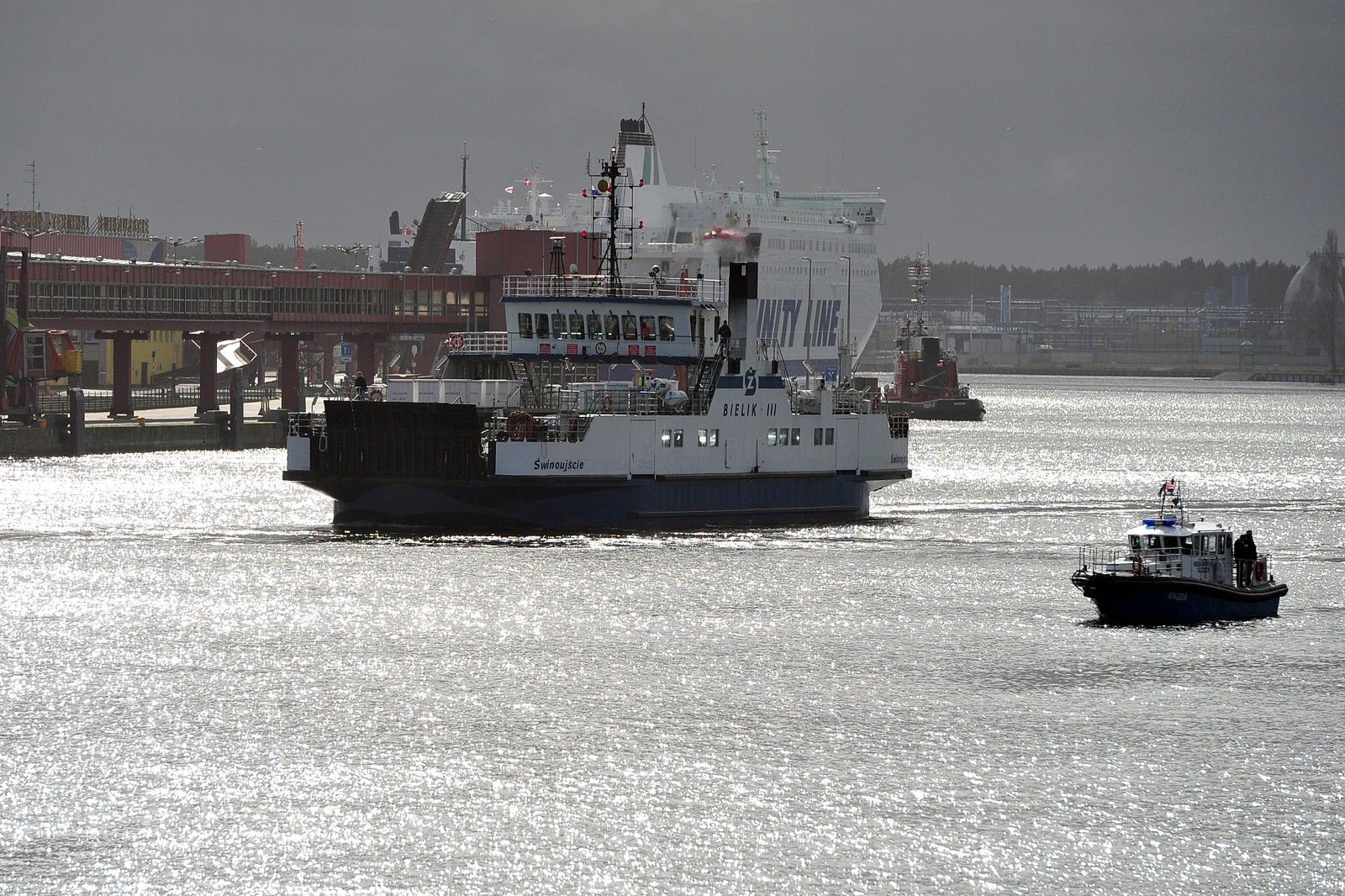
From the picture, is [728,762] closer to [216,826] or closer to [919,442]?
[216,826]

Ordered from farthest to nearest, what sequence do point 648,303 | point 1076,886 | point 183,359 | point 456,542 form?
point 183,359
point 648,303
point 456,542
point 1076,886

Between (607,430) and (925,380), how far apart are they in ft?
373

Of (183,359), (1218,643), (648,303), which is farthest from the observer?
(183,359)

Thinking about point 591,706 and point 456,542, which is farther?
point 456,542

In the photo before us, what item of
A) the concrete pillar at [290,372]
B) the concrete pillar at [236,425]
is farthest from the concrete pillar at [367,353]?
the concrete pillar at [236,425]

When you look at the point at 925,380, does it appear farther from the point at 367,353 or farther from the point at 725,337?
the point at 725,337

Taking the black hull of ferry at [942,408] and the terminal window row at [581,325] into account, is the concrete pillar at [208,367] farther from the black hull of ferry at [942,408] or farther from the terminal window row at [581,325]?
the black hull of ferry at [942,408]

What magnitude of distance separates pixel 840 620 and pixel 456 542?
1632cm

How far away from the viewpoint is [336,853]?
2797cm

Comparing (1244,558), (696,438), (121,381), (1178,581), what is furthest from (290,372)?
(1178,581)

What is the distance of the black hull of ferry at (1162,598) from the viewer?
149 ft

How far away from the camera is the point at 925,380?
168875 millimetres

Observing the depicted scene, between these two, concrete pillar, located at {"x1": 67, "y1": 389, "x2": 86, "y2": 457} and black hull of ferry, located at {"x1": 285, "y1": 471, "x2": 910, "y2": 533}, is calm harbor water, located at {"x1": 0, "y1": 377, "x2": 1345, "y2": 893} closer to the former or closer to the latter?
black hull of ferry, located at {"x1": 285, "y1": 471, "x2": 910, "y2": 533}

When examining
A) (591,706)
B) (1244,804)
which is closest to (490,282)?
(591,706)
